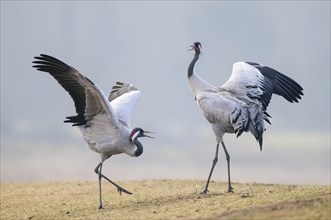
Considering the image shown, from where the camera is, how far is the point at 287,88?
52.0ft

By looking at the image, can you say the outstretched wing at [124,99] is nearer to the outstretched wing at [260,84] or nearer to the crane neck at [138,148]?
the crane neck at [138,148]

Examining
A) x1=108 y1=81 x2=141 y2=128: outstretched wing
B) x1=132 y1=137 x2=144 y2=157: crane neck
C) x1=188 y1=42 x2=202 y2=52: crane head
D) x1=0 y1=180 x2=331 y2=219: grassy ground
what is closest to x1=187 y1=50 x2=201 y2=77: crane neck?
x1=188 y1=42 x2=202 y2=52: crane head

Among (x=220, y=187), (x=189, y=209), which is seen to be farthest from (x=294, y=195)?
(x=220, y=187)

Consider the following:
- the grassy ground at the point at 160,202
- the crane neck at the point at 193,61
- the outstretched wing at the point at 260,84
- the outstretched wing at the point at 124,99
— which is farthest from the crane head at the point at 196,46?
the grassy ground at the point at 160,202

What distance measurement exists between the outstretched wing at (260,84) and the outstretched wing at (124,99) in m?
2.17

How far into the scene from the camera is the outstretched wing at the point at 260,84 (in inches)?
577

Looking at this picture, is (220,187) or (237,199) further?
(220,187)

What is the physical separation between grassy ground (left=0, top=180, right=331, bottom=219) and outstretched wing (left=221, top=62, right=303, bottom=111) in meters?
1.97

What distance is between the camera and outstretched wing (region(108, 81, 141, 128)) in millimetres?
15117

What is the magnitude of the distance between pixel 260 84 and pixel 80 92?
3836 millimetres

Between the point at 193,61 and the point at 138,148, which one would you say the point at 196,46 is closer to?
the point at 193,61

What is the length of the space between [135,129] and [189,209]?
2526 millimetres

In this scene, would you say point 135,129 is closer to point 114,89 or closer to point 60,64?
point 60,64

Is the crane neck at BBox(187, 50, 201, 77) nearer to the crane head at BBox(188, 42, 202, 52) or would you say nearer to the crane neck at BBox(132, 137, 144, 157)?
the crane head at BBox(188, 42, 202, 52)
